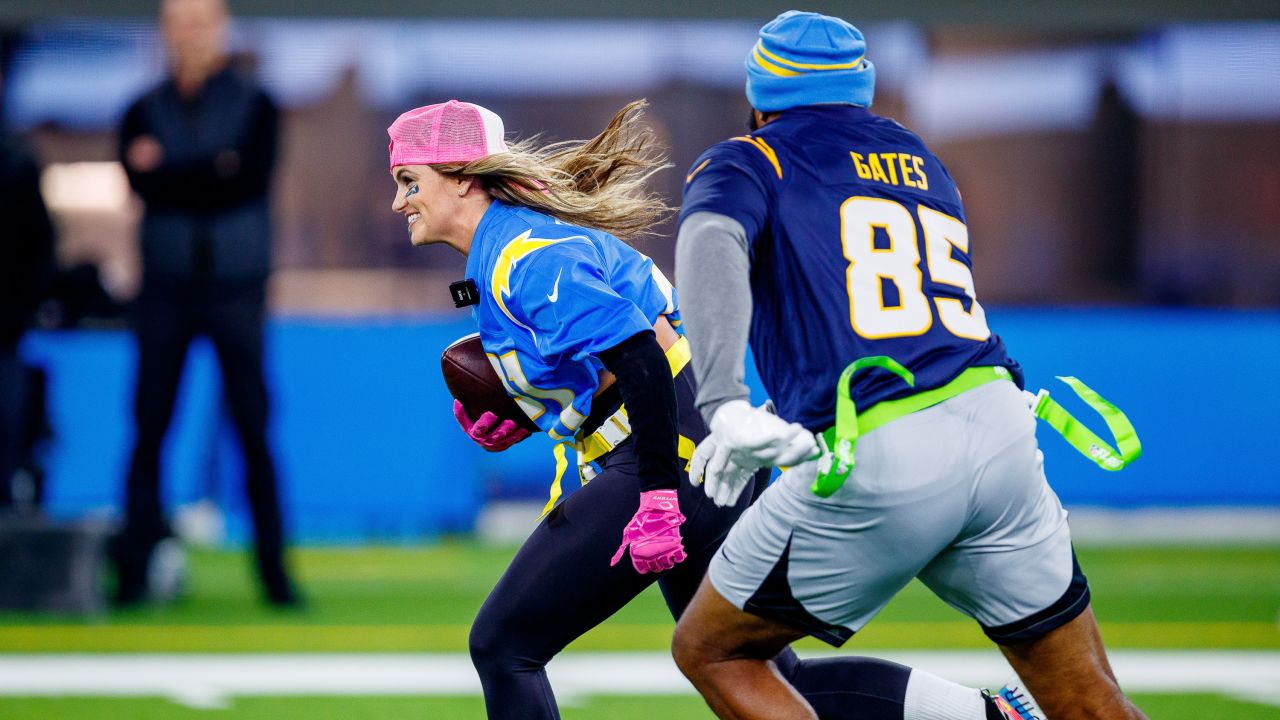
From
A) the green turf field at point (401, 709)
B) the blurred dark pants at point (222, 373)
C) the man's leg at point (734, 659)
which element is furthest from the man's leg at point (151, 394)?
the man's leg at point (734, 659)

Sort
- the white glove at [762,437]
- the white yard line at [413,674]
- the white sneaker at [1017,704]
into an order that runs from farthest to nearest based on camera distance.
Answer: the white yard line at [413,674]
the white sneaker at [1017,704]
the white glove at [762,437]

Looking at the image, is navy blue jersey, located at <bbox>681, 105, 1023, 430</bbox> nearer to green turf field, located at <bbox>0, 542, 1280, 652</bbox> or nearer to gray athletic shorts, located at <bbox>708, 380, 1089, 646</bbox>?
gray athletic shorts, located at <bbox>708, 380, 1089, 646</bbox>

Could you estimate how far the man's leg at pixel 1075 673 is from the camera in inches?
115

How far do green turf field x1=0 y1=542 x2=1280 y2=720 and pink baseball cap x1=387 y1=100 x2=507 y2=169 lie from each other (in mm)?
2191

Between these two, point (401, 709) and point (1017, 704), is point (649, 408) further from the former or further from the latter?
point (401, 709)

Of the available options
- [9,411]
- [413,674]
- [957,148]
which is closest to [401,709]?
[413,674]

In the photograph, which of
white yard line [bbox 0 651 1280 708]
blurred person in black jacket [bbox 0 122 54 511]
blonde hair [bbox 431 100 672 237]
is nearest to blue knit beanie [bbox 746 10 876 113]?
blonde hair [bbox 431 100 672 237]

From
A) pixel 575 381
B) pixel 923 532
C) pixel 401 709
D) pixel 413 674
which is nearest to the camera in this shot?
pixel 923 532

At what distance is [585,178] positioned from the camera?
12.2 ft

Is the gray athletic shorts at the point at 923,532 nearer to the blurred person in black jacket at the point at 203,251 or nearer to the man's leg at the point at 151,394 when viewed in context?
the blurred person in black jacket at the point at 203,251

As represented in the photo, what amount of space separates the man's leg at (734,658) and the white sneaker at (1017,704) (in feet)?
1.69

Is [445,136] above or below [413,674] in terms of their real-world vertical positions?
above

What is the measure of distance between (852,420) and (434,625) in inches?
170

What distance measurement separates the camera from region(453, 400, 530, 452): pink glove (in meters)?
3.61
